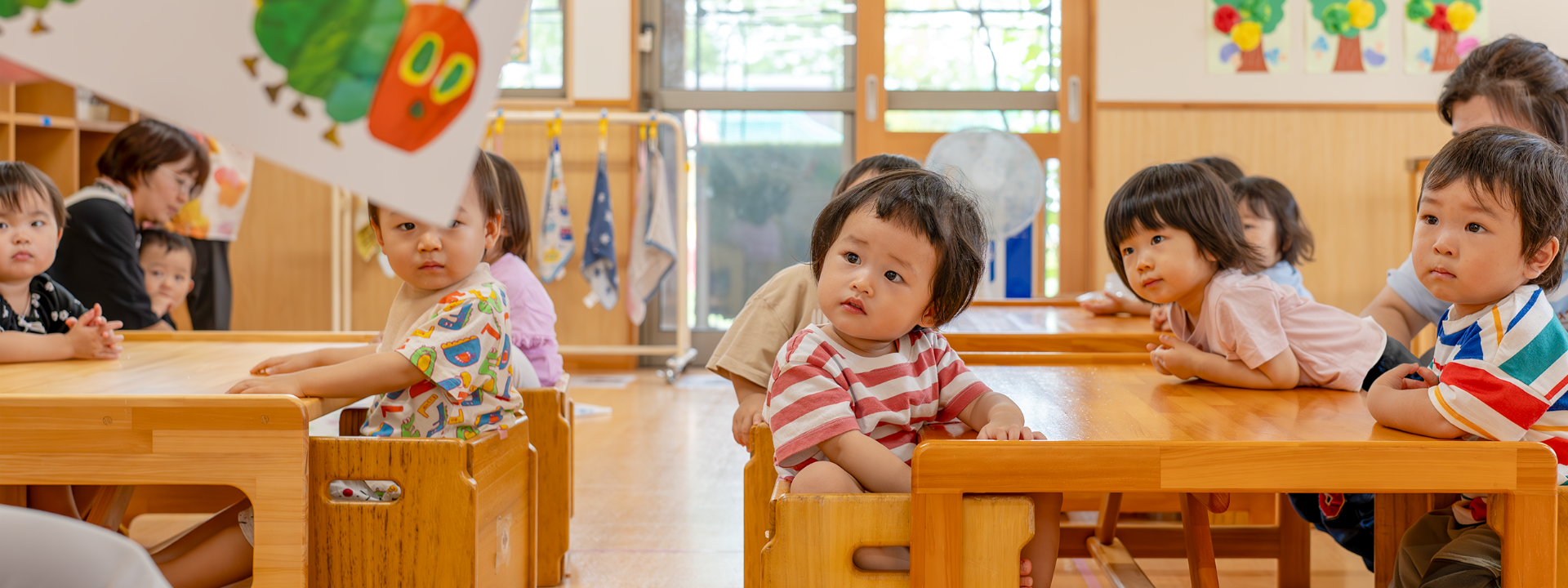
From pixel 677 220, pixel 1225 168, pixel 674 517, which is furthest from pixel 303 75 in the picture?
pixel 677 220

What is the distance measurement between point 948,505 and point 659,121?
3784 millimetres

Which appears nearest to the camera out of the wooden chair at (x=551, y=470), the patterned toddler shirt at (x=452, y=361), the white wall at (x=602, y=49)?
the patterned toddler shirt at (x=452, y=361)

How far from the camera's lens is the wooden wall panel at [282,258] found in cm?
478

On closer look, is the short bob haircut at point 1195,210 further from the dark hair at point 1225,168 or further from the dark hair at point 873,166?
the dark hair at point 1225,168

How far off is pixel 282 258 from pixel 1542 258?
4.90 metres

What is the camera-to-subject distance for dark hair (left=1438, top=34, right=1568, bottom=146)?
153cm

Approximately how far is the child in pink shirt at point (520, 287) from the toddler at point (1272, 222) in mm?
1443

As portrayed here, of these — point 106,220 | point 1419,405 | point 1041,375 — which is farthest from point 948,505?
point 106,220

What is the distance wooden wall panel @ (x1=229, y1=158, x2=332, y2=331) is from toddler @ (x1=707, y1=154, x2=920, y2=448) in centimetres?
378

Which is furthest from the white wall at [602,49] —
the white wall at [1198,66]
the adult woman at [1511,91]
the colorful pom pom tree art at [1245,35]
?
the adult woman at [1511,91]

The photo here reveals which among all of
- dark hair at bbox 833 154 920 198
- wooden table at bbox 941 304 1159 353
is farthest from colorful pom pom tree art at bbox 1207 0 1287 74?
dark hair at bbox 833 154 920 198

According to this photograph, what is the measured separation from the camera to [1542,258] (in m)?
1.06

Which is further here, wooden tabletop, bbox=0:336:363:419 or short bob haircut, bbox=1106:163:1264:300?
short bob haircut, bbox=1106:163:1264:300

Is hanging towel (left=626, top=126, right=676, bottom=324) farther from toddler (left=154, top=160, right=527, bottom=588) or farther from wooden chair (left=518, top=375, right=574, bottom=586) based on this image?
toddler (left=154, top=160, right=527, bottom=588)
